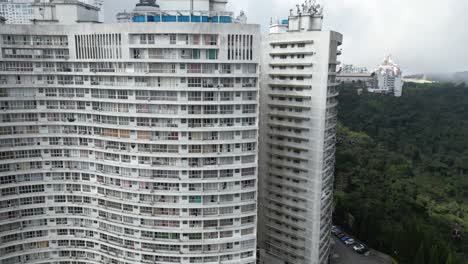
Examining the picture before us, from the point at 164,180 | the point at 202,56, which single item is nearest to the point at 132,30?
the point at 202,56

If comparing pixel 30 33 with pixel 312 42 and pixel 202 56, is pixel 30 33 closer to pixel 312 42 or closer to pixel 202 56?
pixel 202 56

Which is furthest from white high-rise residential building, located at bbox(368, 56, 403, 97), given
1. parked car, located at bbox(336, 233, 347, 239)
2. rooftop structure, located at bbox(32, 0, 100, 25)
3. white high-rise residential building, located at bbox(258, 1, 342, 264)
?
rooftop structure, located at bbox(32, 0, 100, 25)

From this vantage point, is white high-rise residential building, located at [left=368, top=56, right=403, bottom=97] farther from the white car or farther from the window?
the window

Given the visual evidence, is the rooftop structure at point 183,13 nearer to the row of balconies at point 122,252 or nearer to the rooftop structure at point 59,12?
the rooftop structure at point 59,12

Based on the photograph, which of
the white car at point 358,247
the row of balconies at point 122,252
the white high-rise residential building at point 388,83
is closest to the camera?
the row of balconies at point 122,252

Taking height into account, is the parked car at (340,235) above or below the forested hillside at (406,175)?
below

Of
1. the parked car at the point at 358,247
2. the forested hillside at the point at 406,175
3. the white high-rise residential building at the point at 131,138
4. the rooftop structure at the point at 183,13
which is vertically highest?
the rooftop structure at the point at 183,13

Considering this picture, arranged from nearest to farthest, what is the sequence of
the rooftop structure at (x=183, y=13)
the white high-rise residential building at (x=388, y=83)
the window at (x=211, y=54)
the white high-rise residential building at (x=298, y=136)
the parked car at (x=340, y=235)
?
the window at (x=211, y=54), the rooftop structure at (x=183, y=13), the white high-rise residential building at (x=298, y=136), the parked car at (x=340, y=235), the white high-rise residential building at (x=388, y=83)

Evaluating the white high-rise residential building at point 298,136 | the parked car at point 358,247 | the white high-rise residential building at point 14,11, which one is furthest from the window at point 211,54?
the white high-rise residential building at point 14,11
